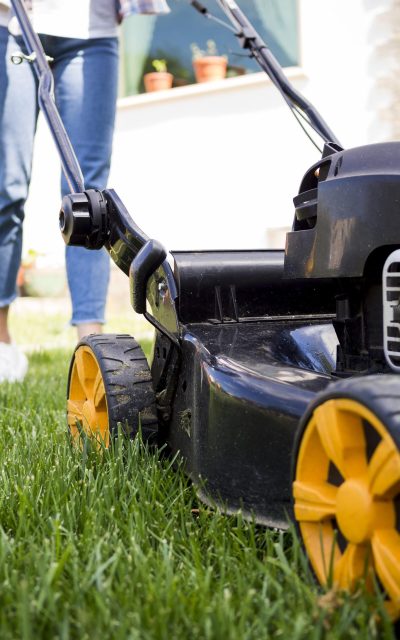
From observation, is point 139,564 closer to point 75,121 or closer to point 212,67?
point 75,121

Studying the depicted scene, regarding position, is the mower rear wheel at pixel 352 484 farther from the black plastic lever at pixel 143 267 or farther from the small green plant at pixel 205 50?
the small green plant at pixel 205 50

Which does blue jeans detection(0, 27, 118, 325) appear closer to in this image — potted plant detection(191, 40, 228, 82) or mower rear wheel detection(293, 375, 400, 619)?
mower rear wheel detection(293, 375, 400, 619)

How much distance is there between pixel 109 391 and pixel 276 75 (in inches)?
29.3

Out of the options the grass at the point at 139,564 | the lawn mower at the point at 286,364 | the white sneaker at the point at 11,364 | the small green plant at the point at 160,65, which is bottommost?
the grass at the point at 139,564

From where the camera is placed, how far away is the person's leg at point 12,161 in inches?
85.4

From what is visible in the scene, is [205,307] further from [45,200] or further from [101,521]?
[45,200]

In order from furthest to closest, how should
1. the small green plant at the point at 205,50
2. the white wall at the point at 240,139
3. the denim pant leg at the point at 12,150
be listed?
the small green plant at the point at 205,50, the white wall at the point at 240,139, the denim pant leg at the point at 12,150

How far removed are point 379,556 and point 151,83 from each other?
182 inches

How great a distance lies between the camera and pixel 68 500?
1.17 meters

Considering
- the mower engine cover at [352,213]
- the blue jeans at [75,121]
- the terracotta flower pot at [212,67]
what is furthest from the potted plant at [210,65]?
the mower engine cover at [352,213]

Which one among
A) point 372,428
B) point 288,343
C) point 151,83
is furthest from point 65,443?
point 151,83

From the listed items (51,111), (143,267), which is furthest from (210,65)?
(143,267)

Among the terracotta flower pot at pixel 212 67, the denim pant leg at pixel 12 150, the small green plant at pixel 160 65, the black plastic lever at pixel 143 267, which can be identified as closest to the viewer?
the black plastic lever at pixel 143 267

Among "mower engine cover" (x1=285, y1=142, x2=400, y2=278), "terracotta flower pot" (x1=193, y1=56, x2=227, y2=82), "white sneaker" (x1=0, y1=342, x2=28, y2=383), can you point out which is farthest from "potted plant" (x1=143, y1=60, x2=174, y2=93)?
"mower engine cover" (x1=285, y1=142, x2=400, y2=278)
